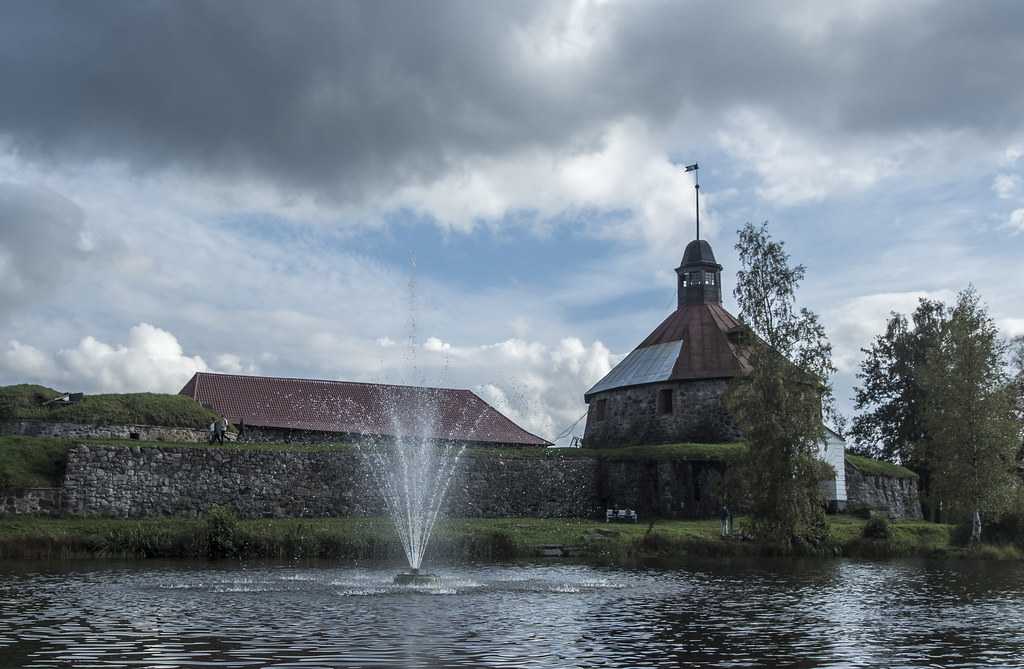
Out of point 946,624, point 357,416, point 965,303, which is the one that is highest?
point 965,303

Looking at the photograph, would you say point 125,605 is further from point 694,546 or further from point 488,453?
point 488,453

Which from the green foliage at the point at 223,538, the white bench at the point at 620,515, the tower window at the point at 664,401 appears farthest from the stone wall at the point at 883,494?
the green foliage at the point at 223,538

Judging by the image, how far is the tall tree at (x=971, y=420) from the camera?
131 feet

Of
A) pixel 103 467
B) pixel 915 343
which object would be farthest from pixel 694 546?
pixel 915 343

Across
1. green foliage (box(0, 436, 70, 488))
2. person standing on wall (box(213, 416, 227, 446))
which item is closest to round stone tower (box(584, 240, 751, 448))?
person standing on wall (box(213, 416, 227, 446))

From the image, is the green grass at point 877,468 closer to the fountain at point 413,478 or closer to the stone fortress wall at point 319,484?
the stone fortress wall at point 319,484

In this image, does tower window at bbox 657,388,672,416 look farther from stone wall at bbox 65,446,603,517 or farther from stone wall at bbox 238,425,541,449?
stone wall at bbox 65,446,603,517

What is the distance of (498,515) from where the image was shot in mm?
41906

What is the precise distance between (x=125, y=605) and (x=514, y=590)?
8.02 metres

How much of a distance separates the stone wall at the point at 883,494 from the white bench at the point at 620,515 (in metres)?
12.3

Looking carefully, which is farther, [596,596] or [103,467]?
[103,467]

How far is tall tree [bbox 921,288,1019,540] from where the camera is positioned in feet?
131

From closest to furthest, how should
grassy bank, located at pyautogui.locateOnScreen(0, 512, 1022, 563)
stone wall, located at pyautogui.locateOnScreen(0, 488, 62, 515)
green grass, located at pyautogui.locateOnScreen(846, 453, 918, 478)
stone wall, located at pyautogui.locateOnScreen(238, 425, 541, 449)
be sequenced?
grassy bank, located at pyautogui.locateOnScreen(0, 512, 1022, 563) < stone wall, located at pyautogui.locateOnScreen(0, 488, 62, 515) < green grass, located at pyautogui.locateOnScreen(846, 453, 918, 478) < stone wall, located at pyautogui.locateOnScreen(238, 425, 541, 449)

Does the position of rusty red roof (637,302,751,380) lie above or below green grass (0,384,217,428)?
above
